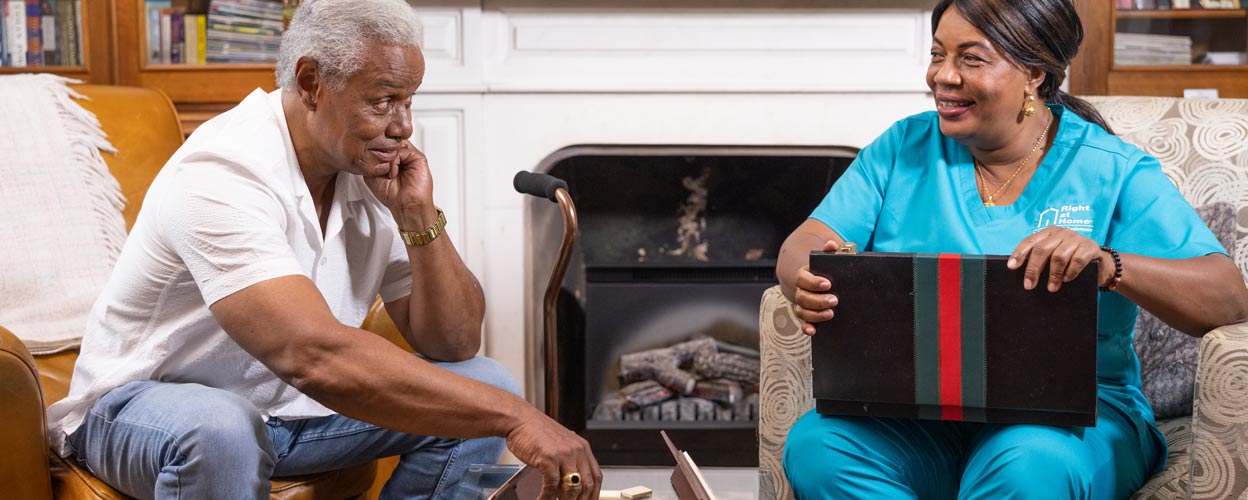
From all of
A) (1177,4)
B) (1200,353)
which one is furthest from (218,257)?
(1177,4)

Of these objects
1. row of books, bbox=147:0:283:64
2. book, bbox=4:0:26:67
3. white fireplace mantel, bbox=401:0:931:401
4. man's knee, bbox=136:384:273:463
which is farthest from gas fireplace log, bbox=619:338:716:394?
book, bbox=4:0:26:67

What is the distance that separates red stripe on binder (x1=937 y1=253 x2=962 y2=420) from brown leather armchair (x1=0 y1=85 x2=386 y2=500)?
814 mm

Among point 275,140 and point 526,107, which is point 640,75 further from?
point 275,140

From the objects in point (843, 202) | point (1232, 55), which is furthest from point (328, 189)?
point (1232, 55)

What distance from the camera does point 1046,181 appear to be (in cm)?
150

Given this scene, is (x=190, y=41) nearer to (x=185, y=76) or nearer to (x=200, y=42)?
(x=200, y=42)

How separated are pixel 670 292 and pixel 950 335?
1.46m

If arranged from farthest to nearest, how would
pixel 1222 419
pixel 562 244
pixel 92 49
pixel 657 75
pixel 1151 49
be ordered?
pixel 1151 49, pixel 92 49, pixel 657 75, pixel 562 244, pixel 1222 419

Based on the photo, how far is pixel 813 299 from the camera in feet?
4.41

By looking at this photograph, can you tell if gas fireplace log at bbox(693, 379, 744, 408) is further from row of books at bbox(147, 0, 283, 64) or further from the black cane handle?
row of books at bbox(147, 0, 283, 64)

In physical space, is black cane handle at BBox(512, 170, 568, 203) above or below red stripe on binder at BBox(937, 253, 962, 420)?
above

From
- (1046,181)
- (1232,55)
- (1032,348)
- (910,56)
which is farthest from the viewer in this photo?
(1232,55)

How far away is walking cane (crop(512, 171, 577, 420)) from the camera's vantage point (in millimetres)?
1643

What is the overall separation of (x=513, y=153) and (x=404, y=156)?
3.11 feet
